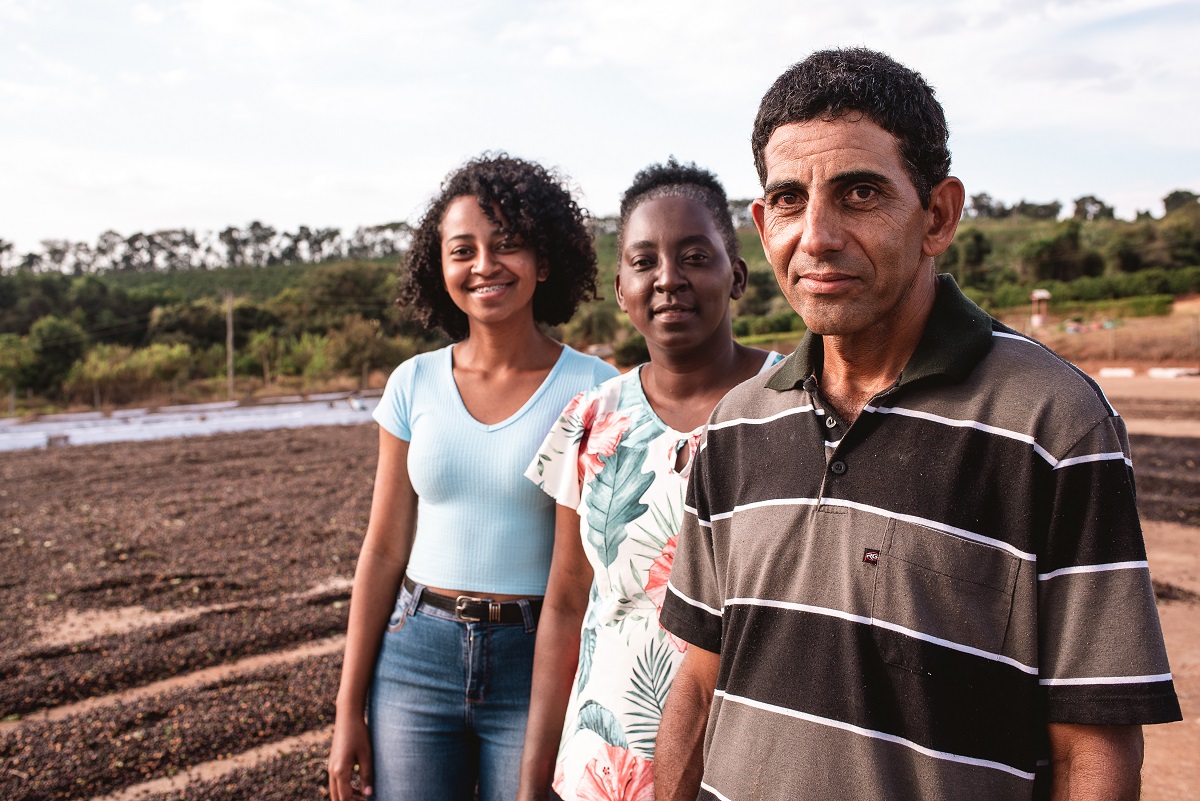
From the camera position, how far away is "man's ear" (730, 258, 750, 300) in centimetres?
230

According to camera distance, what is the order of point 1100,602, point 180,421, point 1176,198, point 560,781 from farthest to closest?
point 1176,198, point 180,421, point 560,781, point 1100,602

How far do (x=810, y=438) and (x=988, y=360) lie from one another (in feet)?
0.96

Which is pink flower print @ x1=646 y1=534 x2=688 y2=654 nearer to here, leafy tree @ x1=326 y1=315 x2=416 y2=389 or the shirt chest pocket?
the shirt chest pocket

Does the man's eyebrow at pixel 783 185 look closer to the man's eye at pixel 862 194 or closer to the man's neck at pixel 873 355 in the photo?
the man's eye at pixel 862 194

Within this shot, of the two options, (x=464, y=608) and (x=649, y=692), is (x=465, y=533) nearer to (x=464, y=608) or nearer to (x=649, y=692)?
(x=464, y=608)

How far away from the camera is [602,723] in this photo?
6.09 feet


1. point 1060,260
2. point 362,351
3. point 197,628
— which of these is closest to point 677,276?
point 197,628

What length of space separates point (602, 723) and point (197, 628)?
653 centimetres

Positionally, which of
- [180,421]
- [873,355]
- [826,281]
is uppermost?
[826,281]

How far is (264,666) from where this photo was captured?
6.36m

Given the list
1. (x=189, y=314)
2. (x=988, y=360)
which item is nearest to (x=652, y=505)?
(x=988, y=360)

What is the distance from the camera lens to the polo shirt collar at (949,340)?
4.14 ft

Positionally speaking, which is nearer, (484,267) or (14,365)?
(484,267)

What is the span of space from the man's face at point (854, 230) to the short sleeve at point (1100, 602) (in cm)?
36
